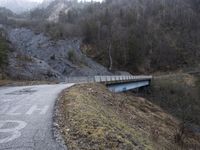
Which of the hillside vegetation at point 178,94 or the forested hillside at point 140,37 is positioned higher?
the forested hillside at point 140,37

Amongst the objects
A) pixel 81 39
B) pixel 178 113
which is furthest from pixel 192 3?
pixel 178 113

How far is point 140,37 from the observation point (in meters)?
111

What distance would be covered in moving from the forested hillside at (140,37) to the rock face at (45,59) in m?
6.48

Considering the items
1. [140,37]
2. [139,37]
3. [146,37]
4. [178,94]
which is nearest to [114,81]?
[178,94]

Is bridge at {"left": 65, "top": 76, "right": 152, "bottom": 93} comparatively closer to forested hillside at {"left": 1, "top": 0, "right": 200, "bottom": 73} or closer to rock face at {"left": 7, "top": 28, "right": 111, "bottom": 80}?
rock face at {"left": 7, "top": 28, "right": 111, "bottom": 80}

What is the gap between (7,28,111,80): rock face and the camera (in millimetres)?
58500

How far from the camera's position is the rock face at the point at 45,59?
5850 centimetres

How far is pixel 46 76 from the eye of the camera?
2317 inches

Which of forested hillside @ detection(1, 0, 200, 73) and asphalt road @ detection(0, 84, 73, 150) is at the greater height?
forested hillside @ detection(1, 0, 200, 73)

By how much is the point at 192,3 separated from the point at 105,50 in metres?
75.5

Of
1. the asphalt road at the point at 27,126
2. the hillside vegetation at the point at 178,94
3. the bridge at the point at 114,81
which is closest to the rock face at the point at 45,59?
the bridge at the point at 114,81

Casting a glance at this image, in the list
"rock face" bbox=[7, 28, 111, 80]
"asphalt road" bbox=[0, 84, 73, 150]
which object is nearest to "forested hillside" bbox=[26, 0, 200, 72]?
"rock face" bbox=[7, 28, 111, 80]

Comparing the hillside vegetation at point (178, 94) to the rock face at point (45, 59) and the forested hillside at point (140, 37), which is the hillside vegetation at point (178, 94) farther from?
the forested hillside at point (140, 37)

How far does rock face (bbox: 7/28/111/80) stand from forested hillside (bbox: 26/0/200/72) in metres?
6.48
